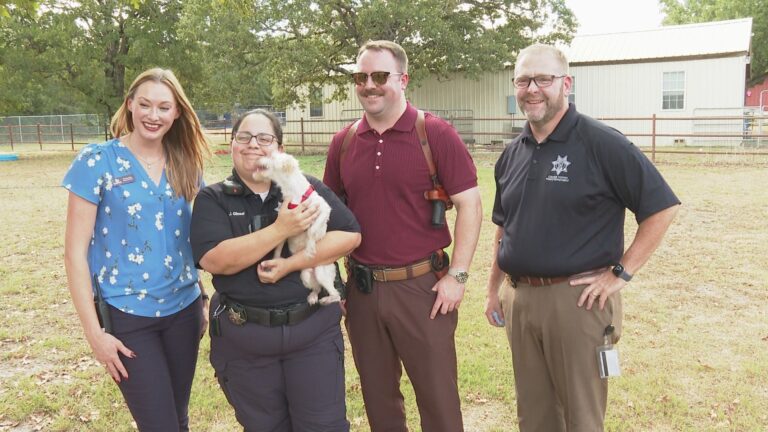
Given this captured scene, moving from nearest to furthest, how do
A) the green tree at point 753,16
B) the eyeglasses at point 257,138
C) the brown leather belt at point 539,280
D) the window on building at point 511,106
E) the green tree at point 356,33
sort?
1. the eyeglasses at point 257,138
2. the brown leather belt at point 539,280
3. the green tree at point 356,33
4. the window on building at point 511,106
5. the green tree at point 753,16

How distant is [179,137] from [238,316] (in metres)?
1.03

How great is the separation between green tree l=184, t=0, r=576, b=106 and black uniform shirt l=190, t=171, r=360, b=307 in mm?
19963

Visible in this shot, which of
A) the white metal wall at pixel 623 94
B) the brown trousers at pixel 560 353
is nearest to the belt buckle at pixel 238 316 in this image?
the brown trousers at pixel 560 353

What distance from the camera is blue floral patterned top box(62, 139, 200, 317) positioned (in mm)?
2812

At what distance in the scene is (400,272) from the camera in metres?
3.35

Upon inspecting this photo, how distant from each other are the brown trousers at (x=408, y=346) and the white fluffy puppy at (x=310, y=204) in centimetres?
47

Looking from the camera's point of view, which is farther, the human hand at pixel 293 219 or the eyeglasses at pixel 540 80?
the eyeglasses at pixel 540 80

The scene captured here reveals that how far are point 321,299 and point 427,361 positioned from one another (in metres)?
0.80

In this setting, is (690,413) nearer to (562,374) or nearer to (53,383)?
(562,374)

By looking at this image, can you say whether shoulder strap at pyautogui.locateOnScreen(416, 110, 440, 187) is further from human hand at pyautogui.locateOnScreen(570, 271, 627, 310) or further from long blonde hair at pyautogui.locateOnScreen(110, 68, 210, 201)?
long blonde hair at pyautogui.locateOnScreen(110, 68, 210, 201)

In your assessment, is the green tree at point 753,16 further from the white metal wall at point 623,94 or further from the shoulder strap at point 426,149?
the shoulder strap at point 426,149

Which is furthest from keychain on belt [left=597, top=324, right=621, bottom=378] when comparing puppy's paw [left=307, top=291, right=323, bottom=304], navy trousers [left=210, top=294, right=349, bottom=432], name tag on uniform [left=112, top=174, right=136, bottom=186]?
name tag on uniform [left=112, top=174, right=136, bottom=186]

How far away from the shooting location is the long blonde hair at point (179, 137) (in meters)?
3.00

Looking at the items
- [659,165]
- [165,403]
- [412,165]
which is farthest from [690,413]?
[659,165]
